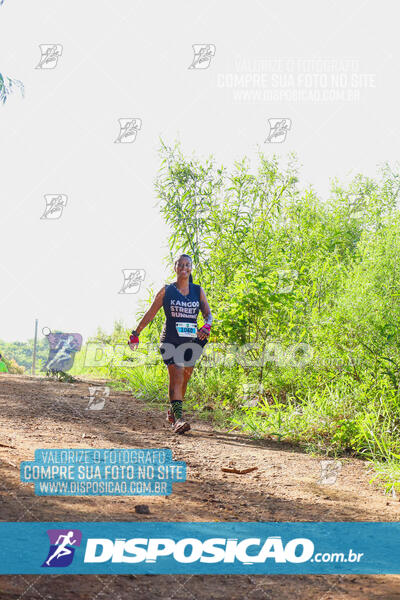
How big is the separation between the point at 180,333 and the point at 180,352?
22 centimetres

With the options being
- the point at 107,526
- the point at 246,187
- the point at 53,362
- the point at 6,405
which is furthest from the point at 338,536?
the point at 53,362

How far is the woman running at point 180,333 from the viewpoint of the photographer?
6.43m

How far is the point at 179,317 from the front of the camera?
21.4 ft

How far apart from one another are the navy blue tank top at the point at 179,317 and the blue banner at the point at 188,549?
10.9 feet

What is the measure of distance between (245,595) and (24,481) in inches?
67.7

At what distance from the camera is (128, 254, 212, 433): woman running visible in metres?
6.43

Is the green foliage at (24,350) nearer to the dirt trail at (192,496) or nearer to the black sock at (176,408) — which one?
the dirt trail at (192,496)

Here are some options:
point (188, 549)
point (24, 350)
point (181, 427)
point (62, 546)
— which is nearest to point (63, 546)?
point (62, 546)

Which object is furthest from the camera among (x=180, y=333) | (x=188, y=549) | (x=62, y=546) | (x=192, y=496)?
(x=180, y=333)

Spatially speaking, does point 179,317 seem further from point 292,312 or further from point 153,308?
point 292,312

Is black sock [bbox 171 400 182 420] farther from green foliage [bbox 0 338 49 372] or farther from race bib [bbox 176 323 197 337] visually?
green foliage [bbox 0 338 49 372]

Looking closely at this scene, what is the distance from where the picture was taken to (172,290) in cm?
660

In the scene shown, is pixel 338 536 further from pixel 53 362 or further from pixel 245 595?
pixel 53 362

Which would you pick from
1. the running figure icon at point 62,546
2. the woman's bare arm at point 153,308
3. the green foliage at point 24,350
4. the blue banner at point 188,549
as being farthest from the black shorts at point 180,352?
the green foliage at point 24,350
